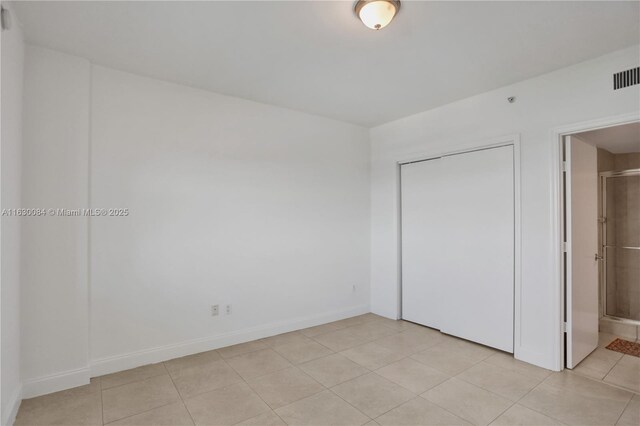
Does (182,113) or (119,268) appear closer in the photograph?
(119,268)

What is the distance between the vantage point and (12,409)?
2174 millimetres

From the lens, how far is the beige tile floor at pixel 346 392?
7.36 ft

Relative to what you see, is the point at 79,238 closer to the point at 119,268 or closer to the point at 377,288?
the point at 119,268

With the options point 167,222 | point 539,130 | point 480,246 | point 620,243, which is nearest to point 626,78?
point 539,130

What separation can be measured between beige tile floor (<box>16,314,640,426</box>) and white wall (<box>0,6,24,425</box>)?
0.29 metres

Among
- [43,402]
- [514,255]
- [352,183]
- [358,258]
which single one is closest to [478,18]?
[514,255]

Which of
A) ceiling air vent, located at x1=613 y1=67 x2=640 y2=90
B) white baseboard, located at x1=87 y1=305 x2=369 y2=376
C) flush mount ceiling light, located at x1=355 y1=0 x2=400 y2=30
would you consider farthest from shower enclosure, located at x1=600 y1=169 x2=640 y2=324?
flush mount ceiling light, located at x1=355 y1=0 x2=400 y2=30

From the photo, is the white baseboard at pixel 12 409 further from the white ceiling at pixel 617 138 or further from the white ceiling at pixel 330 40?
the white ceiling at pixel 617 138

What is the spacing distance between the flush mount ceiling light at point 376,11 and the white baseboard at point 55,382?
3.43m

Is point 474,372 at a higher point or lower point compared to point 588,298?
lower

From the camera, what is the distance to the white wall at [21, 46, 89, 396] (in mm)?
2514

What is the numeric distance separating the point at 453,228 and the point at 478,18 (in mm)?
2266

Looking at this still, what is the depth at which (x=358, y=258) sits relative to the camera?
471 cm

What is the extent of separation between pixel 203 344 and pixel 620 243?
213 inches
